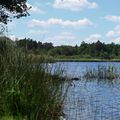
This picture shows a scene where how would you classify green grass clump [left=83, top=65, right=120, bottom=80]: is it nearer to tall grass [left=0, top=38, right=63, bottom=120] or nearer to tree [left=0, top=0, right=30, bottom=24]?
tree [left=0, top=0, right=30, bottom=24]

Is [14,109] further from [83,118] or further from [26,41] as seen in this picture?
[83,118]

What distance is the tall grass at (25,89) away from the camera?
10180mm

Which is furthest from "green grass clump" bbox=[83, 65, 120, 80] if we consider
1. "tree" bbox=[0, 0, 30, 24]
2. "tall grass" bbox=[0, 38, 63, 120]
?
"tall grass" bbox=[0, 38, 63, 120]

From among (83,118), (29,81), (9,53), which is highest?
(9,53)

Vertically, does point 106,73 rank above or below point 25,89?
below

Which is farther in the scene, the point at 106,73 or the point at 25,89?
the point at 106,73

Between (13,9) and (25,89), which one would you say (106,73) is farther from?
(25,89)

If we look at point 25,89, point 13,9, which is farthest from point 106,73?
point 25,89

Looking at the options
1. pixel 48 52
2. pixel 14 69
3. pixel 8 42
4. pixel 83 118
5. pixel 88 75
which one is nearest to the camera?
pixel 14 69

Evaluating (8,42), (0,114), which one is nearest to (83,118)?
(8,42)

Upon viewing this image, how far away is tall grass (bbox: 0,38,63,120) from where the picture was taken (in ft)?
33.4

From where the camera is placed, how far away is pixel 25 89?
10.4 meters

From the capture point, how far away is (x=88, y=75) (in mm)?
43219

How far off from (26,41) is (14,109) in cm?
258
